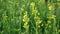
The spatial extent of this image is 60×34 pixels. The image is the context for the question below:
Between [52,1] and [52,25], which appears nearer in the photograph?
[52,25]

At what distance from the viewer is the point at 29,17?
315cm

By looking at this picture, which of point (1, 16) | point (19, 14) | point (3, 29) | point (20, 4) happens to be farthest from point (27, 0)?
point (3, 29)

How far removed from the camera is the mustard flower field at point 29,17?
2767 mm

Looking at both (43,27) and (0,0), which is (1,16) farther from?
(43,27)

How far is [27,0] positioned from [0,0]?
20.2 inches

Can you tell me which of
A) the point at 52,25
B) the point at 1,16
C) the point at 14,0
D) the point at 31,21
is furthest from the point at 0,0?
the point at 52,25

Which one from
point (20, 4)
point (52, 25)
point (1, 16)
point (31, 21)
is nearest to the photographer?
point (52, 25)

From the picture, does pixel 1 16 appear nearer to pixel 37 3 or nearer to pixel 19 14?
pixel 19 14

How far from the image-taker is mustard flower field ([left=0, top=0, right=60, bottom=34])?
2.77m

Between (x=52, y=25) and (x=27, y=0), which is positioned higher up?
(x=27, y=0)

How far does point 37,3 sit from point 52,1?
11.1 inches

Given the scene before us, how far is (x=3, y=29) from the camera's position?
9.98 ft

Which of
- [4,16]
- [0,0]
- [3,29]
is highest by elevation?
[0,0]

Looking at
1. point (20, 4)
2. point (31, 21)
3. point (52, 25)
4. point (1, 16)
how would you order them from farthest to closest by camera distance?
point (20, 4), point (1, 16), point (31, 21), point (52, 25)
